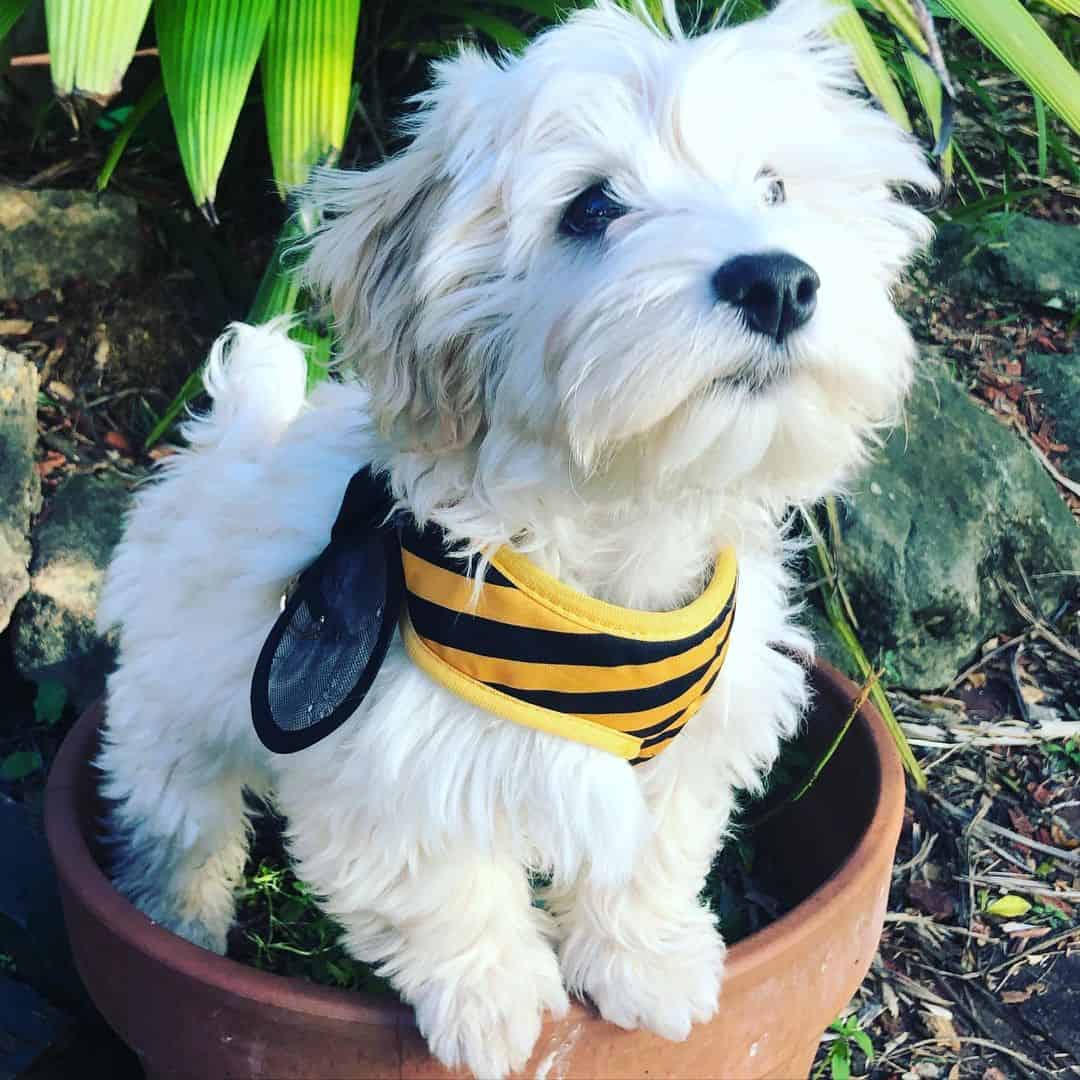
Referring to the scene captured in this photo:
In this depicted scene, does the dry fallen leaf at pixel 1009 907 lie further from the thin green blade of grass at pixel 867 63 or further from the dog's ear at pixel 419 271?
the dog's ear at pixel 419 271

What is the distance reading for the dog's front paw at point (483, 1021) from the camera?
1.59m

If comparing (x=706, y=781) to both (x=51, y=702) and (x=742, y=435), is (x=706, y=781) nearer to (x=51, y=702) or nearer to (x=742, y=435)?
(x=742, y=435)

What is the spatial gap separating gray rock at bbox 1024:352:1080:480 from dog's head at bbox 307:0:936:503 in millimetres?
2045

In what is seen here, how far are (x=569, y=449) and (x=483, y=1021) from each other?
813 millimetres

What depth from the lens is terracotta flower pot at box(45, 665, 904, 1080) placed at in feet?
5.32

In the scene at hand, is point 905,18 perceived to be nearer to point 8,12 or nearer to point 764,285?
point 764,285

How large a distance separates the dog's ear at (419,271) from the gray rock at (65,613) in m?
1.57

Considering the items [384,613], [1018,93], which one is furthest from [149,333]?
[1018,93]

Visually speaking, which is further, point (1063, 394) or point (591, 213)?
point (1063, 394)

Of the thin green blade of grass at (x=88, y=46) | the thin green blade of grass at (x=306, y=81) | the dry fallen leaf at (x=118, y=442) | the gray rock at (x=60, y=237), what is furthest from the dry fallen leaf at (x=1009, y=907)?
the gray rock at (x=60, y=237)

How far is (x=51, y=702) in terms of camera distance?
2883 millimetres

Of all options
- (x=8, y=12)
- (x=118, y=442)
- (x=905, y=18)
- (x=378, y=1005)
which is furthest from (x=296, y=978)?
(x=8, y=12)

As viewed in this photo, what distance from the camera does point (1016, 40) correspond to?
8.57ft

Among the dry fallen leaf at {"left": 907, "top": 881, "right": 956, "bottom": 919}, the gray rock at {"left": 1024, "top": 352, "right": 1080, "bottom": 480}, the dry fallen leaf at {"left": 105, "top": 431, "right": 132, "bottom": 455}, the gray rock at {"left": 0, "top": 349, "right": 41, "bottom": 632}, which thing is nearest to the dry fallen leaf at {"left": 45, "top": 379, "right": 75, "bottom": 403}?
the dry fallen leaf at {"left": 105, "top": 431, "right": 132, "bottom": 455}
